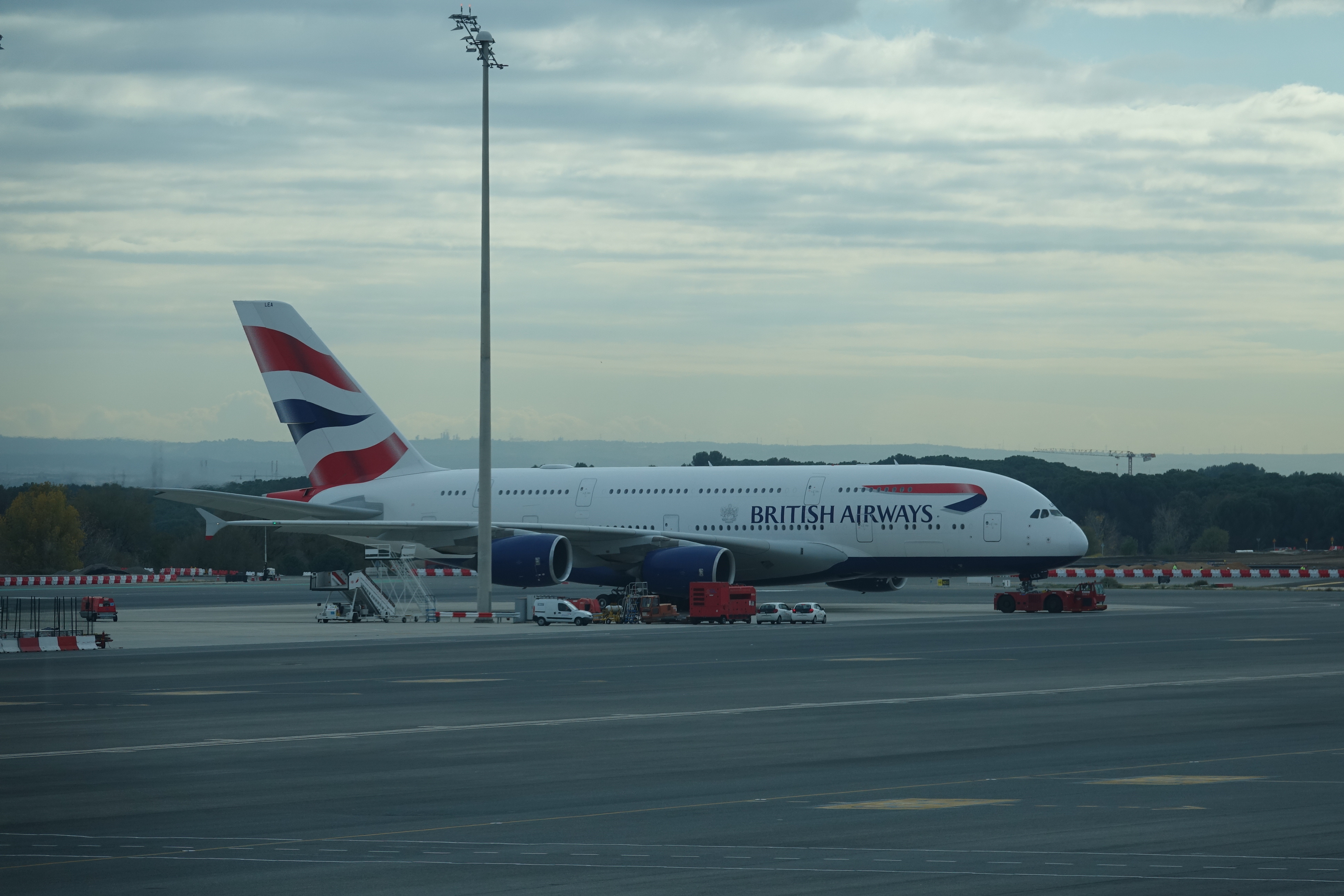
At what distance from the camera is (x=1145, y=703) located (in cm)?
2366

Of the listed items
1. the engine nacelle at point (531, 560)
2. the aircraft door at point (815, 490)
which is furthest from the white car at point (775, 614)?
the engine nacelle at point (531, 560)

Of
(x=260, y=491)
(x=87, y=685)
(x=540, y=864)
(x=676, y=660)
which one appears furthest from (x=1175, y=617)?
(x=260, y=491)

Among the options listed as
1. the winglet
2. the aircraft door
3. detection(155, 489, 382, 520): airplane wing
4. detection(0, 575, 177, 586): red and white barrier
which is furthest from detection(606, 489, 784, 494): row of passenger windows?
detection(0, 575, 177, 586): red and white barrier

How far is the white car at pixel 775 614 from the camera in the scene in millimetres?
49812

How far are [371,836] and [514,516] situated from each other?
1875 inches

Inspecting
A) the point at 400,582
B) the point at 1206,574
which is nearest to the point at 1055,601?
the point at 400,582

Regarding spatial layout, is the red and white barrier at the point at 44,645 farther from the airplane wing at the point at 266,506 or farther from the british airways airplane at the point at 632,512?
the british airways airplane at the point at 632,512

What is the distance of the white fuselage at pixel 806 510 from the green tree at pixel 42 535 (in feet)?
217

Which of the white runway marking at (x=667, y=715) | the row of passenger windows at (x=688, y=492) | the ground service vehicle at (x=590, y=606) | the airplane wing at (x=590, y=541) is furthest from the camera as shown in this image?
the airplane wing at (x=590, y=541)

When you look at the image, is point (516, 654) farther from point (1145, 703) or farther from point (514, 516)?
point (514, 516)

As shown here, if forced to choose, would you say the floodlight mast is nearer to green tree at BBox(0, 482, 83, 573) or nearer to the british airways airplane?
the british airways airplane

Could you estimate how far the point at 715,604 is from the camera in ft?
162

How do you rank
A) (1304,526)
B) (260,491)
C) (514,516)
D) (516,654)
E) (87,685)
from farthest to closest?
(1304,526)
(260,491)
(514,516)
(516,654)
(87,685)

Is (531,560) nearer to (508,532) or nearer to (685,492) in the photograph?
(508,532)
